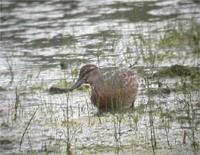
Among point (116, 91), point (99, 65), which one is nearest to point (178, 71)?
point (99, 65)

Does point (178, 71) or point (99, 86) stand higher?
point (99, 86)

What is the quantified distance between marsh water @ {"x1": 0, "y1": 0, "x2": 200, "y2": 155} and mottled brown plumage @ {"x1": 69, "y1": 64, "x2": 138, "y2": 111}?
169mm

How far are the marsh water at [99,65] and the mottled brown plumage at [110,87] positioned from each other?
0.55 feet

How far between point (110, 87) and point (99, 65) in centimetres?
256

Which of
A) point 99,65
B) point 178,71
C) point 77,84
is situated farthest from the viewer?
point 99,65

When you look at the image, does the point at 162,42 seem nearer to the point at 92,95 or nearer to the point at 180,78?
the point at 180,78

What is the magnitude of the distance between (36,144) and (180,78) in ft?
11.0

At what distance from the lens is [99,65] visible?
11.3 meters

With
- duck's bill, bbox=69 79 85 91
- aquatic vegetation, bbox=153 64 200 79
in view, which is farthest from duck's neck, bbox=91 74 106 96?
aquatic vegetation, bbox=153 64 200 79

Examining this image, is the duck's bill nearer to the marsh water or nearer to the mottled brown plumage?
the mottled brown plumage

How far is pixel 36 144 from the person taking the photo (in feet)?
24.3

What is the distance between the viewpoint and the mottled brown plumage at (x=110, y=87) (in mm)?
8750

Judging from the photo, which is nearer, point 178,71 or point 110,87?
point 110,87

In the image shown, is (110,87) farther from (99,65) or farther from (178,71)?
(99,65)
